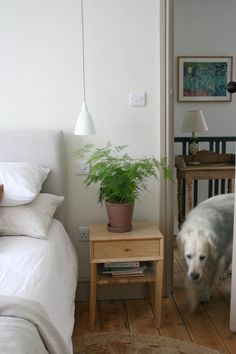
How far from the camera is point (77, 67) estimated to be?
254cm

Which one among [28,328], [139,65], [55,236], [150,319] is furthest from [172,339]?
[139,65]

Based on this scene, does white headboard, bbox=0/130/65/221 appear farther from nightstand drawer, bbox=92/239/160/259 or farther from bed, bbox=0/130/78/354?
nightstand drawer, bbox=92/239/160/259

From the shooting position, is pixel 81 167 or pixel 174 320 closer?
pixel 174 320

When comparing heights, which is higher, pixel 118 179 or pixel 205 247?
pixel 118 179

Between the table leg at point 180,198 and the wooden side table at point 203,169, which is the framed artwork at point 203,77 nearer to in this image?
the wooden side table at point 203,169

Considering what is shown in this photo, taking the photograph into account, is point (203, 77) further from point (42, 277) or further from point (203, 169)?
point (42, 277)

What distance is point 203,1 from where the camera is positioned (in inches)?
174

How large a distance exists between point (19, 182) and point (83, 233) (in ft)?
2.30

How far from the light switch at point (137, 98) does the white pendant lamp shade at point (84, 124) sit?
365 millimetres

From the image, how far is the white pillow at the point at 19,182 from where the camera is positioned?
216 cm

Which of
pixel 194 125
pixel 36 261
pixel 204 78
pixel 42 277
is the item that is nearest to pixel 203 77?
pixel 204 78

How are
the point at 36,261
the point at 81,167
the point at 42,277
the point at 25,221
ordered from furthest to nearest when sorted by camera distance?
1. the point at 81,167
2. the point at 25,221
3. the point at 36,261
4. the point at 42,277

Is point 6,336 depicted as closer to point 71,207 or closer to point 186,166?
point 71,207

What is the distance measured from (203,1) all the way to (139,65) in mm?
2400
